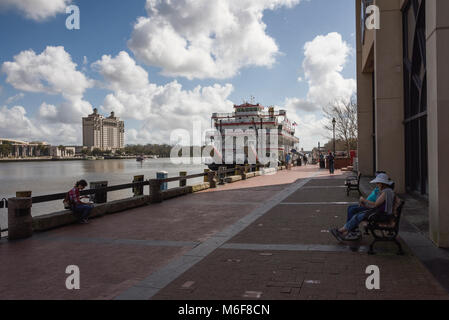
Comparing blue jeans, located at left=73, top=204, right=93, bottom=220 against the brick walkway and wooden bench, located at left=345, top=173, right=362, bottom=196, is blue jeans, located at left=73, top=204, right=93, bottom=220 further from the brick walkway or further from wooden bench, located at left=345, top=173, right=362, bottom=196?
wooden bench, located at left=345, top=173, right=362, bottom=196

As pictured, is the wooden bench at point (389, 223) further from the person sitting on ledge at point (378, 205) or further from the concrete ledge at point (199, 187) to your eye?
the concrete ledge at point (199, 187)

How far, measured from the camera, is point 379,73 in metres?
12.6

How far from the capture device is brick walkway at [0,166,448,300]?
4453 mm

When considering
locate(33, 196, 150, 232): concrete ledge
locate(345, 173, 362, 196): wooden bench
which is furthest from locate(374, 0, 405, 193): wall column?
locate(33, 196, 150, 232): concrete ledge

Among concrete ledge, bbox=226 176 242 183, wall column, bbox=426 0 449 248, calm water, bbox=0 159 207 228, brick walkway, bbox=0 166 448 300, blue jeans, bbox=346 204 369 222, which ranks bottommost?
calm water, bbox=0 159 207 228

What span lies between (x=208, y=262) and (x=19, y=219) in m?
4.53

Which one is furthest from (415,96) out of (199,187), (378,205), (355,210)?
(199,187)

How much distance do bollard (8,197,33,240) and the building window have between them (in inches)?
393

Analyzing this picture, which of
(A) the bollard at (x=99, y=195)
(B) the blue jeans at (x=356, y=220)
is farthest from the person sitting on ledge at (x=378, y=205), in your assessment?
(A) the bollard at (x=99, y=195)

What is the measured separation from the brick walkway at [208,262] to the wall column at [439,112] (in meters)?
0.82

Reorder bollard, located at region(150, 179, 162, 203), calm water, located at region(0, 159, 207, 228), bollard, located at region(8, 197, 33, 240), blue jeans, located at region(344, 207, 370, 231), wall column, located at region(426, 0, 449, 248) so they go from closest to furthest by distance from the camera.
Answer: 1. wall column, located at region(426, 0, 449, 248)
2. blue jeans, located at region(344, 207, 370, 231)
3. bollard, located at region(8, 197, 33, 240)
4. bollard, located at region(150, 179, 162, 203)
5. calm water, located at region(0, 159, 207, 228)

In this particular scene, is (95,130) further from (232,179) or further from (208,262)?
(208,262)

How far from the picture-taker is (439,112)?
19.2 feet
